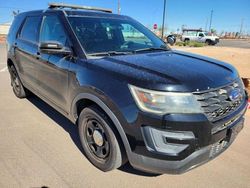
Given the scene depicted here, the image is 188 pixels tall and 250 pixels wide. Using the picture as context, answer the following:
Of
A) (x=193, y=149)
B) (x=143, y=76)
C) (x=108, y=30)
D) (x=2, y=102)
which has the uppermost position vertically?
(x=108, y=30)

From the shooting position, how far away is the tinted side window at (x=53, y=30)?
3344 millimetres

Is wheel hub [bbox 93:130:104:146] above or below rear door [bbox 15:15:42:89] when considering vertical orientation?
below

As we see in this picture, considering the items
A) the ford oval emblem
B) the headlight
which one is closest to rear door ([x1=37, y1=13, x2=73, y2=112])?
the headlight

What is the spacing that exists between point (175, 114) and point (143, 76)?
0.47 m

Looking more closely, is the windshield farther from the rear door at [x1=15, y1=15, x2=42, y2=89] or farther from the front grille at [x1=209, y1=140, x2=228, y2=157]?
the front grille at [x1=209, y1=140, x2=228, y2=157]

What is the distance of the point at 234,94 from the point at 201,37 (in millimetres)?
38691

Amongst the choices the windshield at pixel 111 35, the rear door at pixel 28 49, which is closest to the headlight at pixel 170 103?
the windshield at pixel 111 35

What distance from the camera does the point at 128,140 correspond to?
7.88 feet

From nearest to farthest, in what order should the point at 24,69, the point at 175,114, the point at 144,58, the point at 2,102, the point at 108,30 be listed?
the point at 175,114 < the point at 144,58 < the point at 108,30 < the point at 24,69 < the point at 2,102

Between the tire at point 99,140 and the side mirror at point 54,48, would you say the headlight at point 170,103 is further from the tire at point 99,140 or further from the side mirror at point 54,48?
the side mirror at point 54,48

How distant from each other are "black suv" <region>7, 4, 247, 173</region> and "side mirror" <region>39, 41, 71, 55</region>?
0.04ft

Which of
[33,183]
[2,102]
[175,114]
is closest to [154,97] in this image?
[175,114]

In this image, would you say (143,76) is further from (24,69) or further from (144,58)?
(24,69)

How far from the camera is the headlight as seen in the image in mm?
2193
